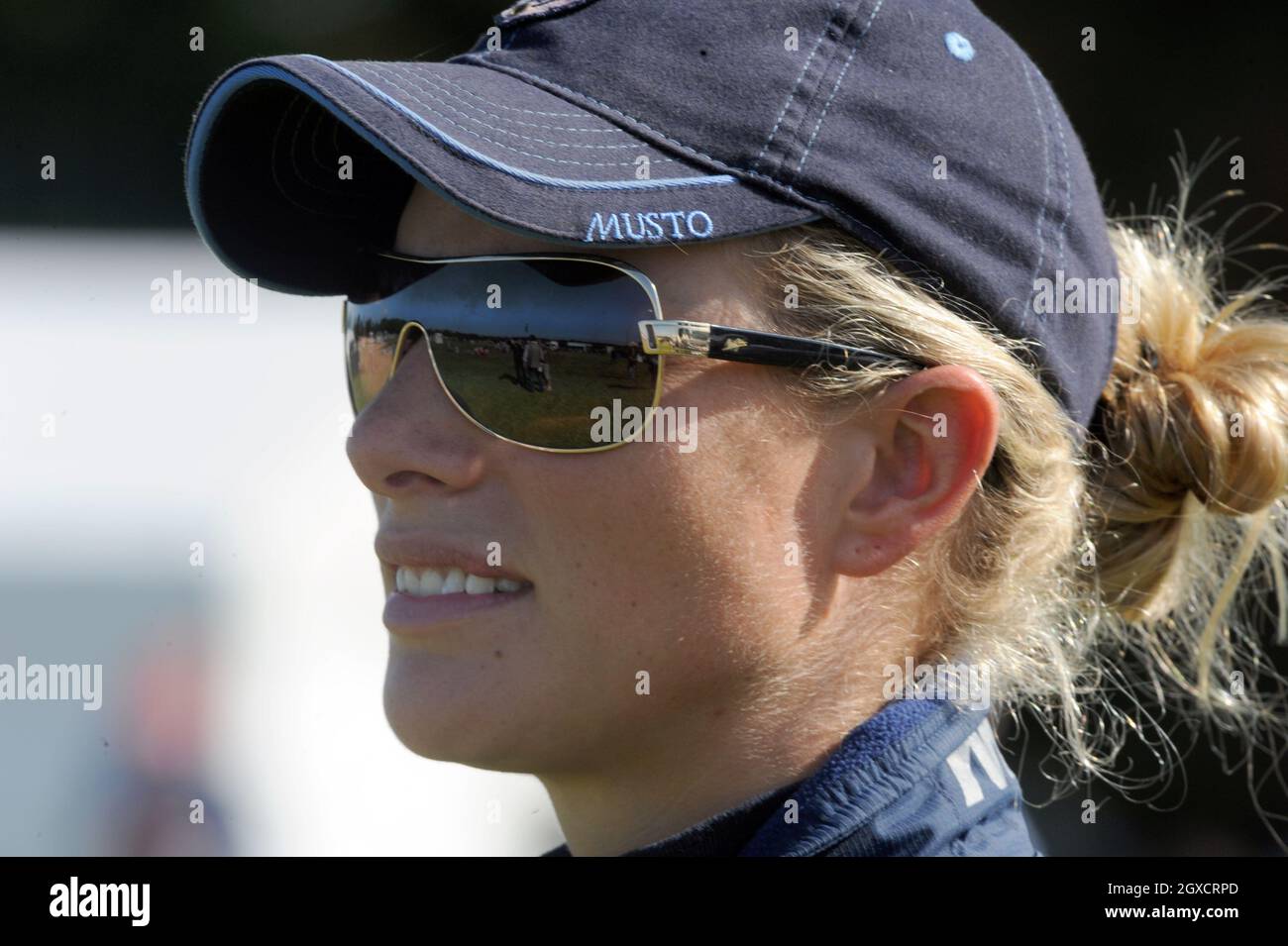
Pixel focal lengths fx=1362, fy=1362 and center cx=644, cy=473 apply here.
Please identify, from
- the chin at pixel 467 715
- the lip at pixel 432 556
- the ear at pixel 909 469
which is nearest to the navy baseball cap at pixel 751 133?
the ear at pixel 909 469

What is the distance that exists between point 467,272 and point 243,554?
2.51 metres

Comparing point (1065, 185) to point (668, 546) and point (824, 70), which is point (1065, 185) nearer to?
point (824, 70)

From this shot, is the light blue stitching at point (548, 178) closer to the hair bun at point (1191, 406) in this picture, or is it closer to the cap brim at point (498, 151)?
the cap brim at point (498, 151)

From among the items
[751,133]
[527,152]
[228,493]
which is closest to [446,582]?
[527,152]

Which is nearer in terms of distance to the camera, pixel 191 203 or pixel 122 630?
pixel 191 203

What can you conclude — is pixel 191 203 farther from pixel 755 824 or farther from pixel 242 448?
pixel 242 448

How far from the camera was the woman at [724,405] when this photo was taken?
53.9 inches

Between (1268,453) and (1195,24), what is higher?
(1195,24)

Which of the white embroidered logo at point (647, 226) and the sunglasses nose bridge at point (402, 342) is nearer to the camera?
the white embroidered logo at point (647, 226)

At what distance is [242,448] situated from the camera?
368 centimetres

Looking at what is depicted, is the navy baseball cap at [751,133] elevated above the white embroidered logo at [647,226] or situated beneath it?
elevated above

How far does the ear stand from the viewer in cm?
143

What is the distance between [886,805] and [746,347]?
48 centimetres
